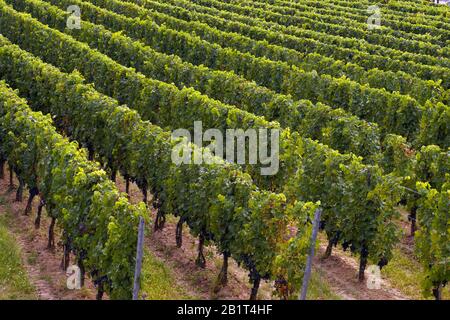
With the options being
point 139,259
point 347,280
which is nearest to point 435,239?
point 347,280

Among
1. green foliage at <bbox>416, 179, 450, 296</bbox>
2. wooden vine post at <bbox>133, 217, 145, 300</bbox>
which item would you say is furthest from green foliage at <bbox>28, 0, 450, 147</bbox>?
wooden vine post at <bbox>133, 217, 145, 300</bbox>

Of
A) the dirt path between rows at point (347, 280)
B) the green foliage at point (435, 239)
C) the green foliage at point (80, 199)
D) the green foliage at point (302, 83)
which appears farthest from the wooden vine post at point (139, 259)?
the green foliage at point (302, 83)

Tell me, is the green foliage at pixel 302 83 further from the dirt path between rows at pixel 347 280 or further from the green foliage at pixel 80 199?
the green foliage at pixel 80 199

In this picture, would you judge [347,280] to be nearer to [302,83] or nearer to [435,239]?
[435,239]

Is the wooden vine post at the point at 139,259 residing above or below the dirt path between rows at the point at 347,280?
above

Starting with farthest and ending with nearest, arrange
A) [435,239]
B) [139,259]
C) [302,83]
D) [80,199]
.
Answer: [302,83] < [80,199] < [435,239] < [139,259]

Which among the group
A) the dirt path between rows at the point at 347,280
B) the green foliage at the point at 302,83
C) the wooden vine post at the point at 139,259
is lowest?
the dirt path between rows at the point at 347,280

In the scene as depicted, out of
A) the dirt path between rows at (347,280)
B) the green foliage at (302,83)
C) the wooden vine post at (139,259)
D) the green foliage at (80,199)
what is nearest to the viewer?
the wooden vine post at (139,259)

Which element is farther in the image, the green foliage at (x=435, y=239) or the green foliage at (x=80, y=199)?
the green foliage at (x=435, y=239)

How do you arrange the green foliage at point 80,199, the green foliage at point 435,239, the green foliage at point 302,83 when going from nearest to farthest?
1. the green foliage at point 80,199
2. the green foliage at point 435,239
3. the green foliage at point 302,83

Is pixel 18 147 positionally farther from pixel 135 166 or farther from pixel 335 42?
pixel 335 42

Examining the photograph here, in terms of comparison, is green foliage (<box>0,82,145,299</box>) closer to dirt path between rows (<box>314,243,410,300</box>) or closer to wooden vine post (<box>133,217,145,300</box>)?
wooden vine post (<box>133,217,145,300</box>)

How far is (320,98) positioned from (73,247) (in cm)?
1058
